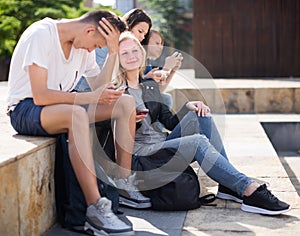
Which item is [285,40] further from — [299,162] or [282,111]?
[299,162]

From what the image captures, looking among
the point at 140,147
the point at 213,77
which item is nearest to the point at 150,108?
the point at 140,147

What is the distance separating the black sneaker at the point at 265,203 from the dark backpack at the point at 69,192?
0.71 metres

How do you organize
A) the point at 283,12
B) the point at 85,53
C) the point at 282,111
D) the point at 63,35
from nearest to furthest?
the point at 63,35, the point at 85,53, the point at 282,111, the point at 283,12

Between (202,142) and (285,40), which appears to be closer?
(202,142)

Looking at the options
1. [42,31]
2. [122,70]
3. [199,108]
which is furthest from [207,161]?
[42,31]

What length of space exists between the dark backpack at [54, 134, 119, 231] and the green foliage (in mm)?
19405

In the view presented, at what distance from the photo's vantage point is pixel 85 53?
9.95 ft

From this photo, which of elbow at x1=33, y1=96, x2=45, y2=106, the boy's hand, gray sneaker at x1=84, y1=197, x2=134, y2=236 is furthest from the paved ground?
the boy's hand

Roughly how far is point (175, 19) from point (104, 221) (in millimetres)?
20506

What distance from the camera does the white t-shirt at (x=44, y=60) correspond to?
269 centimetres

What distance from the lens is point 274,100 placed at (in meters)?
7.59

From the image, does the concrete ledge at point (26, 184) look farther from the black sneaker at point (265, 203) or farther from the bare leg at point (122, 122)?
the black sneaker at point (265, 203)

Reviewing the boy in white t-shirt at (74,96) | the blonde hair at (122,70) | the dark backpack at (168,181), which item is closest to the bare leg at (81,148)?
the boy in white t-shirt at (74,96)

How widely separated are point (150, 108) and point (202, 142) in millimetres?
→ 423
